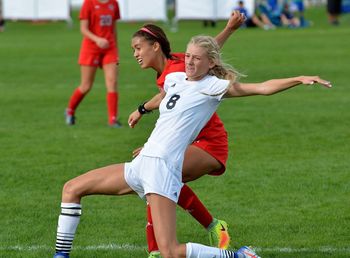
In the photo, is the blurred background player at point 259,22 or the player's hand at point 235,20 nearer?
the player's hand at point 235,20

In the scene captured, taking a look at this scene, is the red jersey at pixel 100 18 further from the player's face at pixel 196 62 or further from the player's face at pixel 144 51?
the player's face at pixel 196 62

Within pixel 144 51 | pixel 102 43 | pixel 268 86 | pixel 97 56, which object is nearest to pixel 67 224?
pixel 144 51

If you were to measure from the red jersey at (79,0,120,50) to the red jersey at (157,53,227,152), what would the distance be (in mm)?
7838

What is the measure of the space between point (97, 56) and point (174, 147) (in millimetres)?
8850

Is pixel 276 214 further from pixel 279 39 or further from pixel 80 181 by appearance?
pixel 279 39

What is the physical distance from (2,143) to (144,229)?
5570 mm

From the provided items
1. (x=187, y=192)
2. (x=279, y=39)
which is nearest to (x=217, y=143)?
(x=187, y=192)

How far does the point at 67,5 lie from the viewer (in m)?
47.3

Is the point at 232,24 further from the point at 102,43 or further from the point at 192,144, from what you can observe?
the point at 102,43

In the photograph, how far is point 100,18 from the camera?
15.7 metres

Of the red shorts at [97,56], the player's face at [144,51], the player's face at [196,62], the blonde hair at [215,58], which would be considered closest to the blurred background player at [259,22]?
the red shorts at [97,56]

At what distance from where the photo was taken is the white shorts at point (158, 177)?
6.78m

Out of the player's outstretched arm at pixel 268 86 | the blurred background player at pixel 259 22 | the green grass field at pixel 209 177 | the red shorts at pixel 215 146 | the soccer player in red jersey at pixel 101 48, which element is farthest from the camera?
the blurred background player at pixel 259 22

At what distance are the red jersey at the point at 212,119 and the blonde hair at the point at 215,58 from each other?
0.37m
